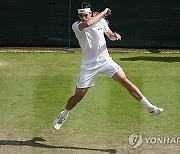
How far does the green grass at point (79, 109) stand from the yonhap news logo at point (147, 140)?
0.10 metres

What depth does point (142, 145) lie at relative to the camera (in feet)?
22.3

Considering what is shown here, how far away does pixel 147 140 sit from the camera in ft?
23.0

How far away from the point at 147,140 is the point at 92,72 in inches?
49.3

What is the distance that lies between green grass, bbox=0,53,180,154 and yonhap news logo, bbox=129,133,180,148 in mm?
100

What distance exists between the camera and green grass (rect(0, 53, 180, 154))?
22.8 ft

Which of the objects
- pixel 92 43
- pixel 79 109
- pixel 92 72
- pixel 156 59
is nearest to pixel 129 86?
pixel 92 72

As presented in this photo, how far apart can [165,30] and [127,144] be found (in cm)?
1146

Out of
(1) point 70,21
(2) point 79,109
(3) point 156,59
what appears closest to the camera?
(2) point 79,109

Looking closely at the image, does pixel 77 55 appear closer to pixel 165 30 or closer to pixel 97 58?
pixel 165 30

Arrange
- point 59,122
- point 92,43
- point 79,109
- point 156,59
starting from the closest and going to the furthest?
point 92,43
point 59,122
point 79,109
point 156,59

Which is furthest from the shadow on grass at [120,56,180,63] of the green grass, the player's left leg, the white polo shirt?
the white polo shirt

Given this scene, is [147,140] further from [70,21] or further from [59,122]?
[70,21]

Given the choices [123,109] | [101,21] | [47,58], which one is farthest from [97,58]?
[47,58]

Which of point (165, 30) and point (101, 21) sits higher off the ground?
point (101, 21)
